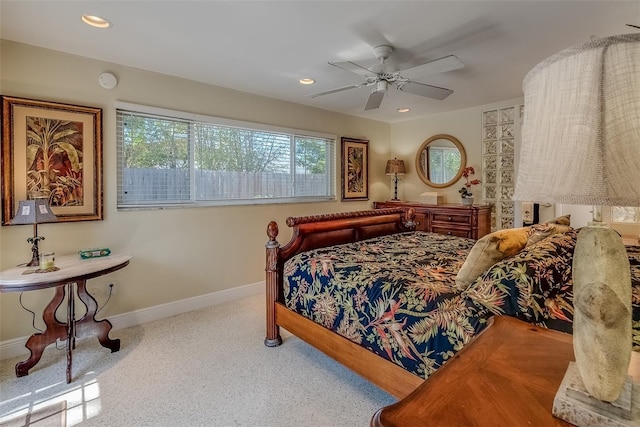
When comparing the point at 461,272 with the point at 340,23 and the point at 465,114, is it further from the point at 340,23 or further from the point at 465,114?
the point at 465,114

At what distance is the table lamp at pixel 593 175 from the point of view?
560 millimetres

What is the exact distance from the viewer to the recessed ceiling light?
212 cm

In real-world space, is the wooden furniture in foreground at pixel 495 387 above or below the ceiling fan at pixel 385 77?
below

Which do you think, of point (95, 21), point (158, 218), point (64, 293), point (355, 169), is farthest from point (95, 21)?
point (355, 169)

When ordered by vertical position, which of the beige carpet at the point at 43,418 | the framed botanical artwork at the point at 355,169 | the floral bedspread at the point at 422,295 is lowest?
the beige carpet at the point at 43,418

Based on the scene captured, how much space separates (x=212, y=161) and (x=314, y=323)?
7.26ft

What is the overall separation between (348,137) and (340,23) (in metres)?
2.60

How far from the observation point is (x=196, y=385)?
2051mm

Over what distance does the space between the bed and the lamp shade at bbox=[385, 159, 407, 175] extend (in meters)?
2.20

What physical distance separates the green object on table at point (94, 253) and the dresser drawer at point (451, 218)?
3789mm

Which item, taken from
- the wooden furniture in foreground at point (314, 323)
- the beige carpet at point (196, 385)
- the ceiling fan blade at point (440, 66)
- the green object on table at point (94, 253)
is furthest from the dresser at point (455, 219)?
the green object on table at point (94, 253)

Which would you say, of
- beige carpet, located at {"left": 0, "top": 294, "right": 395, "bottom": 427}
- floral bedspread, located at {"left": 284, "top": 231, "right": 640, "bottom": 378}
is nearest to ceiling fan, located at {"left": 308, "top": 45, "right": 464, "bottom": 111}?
floral bedspread, located at {"left": 284, "top": 231, "right": 640, "bottom": 378}

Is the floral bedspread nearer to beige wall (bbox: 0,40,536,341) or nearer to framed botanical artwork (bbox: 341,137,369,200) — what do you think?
beige wall (bbox: 0,40,536,341)

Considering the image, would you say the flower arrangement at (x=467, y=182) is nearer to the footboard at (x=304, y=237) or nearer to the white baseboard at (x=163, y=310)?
the footboard at (x=304, y=237)
